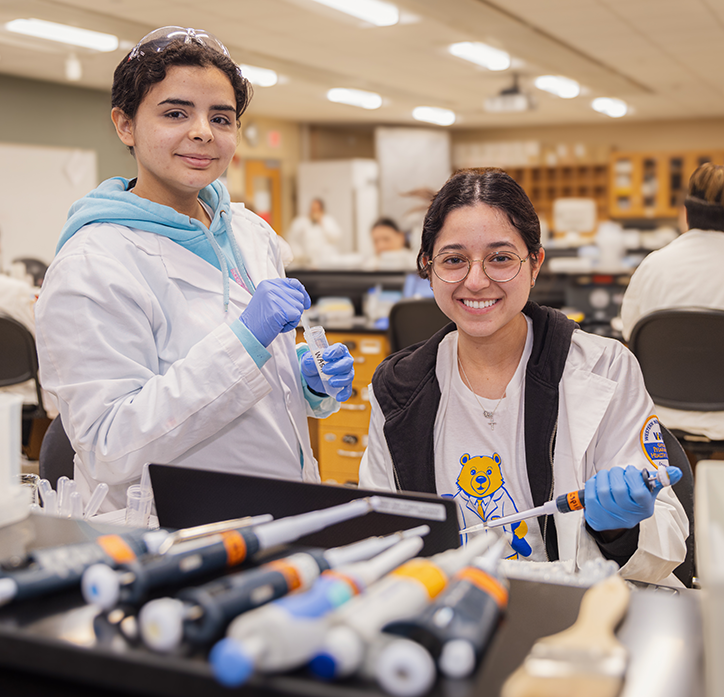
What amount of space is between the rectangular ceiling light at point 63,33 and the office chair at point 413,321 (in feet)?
11.7

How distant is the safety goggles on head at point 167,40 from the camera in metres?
1.31

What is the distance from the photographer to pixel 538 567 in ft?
3.12

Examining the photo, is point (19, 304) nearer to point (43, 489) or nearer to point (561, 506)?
point (43, 489)

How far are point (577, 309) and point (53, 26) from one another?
160 inches

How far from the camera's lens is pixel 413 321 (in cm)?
349

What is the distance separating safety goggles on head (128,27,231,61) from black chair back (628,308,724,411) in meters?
1.94

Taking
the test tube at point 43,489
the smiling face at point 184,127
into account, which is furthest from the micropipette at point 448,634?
the smiling face at point 184,127

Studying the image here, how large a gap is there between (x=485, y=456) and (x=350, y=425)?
224 centimetres

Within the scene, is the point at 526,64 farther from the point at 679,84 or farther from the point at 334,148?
the point at 334,148

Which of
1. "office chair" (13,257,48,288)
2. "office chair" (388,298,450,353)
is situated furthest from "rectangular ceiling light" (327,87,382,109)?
"office chair" (388,298,450,353)

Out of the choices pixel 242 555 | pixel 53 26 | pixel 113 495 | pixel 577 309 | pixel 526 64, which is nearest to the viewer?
pixel 242 555

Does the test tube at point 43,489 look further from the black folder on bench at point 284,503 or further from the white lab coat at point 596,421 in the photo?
the white lab coat at point 596,421

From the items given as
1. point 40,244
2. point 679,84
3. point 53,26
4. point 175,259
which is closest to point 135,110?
point 175,259

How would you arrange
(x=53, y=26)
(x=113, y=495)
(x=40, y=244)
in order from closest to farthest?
(x=113, y=495)
(x=53, y=26)
(x=40, y=244)
